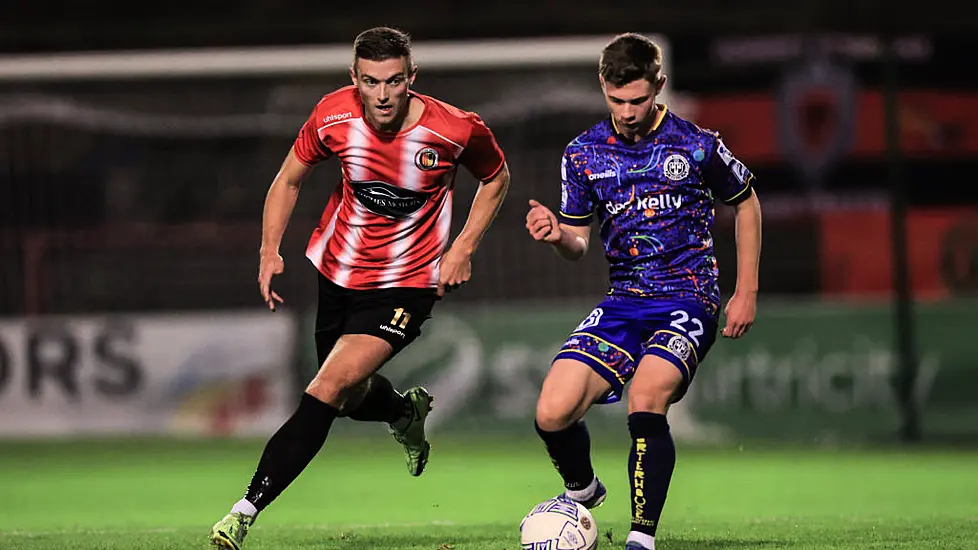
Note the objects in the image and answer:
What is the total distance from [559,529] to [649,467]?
0.38 metres

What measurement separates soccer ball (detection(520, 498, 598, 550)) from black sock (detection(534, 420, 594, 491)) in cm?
37

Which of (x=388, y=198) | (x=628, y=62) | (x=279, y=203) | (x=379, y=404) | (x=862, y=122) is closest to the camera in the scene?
(x=628, y=62)

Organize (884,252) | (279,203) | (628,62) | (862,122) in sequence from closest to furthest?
(628,62), (279,203), (884,252), (862,122)

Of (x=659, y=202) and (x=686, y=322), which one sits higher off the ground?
(x=659, y=202)

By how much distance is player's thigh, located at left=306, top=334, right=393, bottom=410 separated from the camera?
617 centimetres

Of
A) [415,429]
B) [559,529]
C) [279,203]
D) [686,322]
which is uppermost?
[279,203]

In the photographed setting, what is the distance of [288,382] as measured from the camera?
13.2m

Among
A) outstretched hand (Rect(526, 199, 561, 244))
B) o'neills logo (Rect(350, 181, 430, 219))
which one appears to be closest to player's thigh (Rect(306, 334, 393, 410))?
o'neills logo (Rect(350, 181, 430, 219))

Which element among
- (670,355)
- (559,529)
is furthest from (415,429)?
(670,355)

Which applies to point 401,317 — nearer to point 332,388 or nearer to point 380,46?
point 332,388

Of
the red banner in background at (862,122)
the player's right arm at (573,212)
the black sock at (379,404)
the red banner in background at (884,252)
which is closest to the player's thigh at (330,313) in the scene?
the black sock at (379,404)

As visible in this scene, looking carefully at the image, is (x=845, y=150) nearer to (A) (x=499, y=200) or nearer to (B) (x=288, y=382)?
(B) (x=288, y=382)

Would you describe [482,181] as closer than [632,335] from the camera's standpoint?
No

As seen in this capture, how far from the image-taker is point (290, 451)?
600 cm
